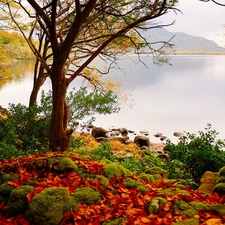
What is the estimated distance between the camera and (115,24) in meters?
8.32

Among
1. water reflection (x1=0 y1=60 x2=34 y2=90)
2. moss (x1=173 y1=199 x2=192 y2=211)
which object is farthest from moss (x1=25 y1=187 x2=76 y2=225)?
water reflection (x1=0 y1=60 x2=34 y2=90)

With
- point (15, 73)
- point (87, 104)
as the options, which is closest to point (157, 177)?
point (87, 104)

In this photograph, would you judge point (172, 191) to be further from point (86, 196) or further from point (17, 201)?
point (17, 201)

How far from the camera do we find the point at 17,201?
2.46 m

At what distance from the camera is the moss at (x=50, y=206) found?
2.25 meters

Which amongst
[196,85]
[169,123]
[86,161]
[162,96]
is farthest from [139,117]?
[86,161]

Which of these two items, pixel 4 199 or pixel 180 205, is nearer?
pixel 180 205

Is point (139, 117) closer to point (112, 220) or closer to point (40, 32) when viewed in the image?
point (40, 32)

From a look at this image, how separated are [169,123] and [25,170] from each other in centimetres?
1543

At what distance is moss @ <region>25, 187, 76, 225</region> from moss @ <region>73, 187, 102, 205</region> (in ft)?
0.28

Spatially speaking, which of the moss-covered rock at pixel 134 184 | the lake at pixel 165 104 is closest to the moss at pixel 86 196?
the moss-covered rock at pixel 134 184

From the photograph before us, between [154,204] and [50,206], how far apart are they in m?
0.88

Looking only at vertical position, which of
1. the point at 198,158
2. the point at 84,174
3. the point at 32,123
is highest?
the point at 32,123

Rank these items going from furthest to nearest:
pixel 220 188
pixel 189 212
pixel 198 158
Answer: pixel 198 158 < pixel 220 188 < pixel 189 212
